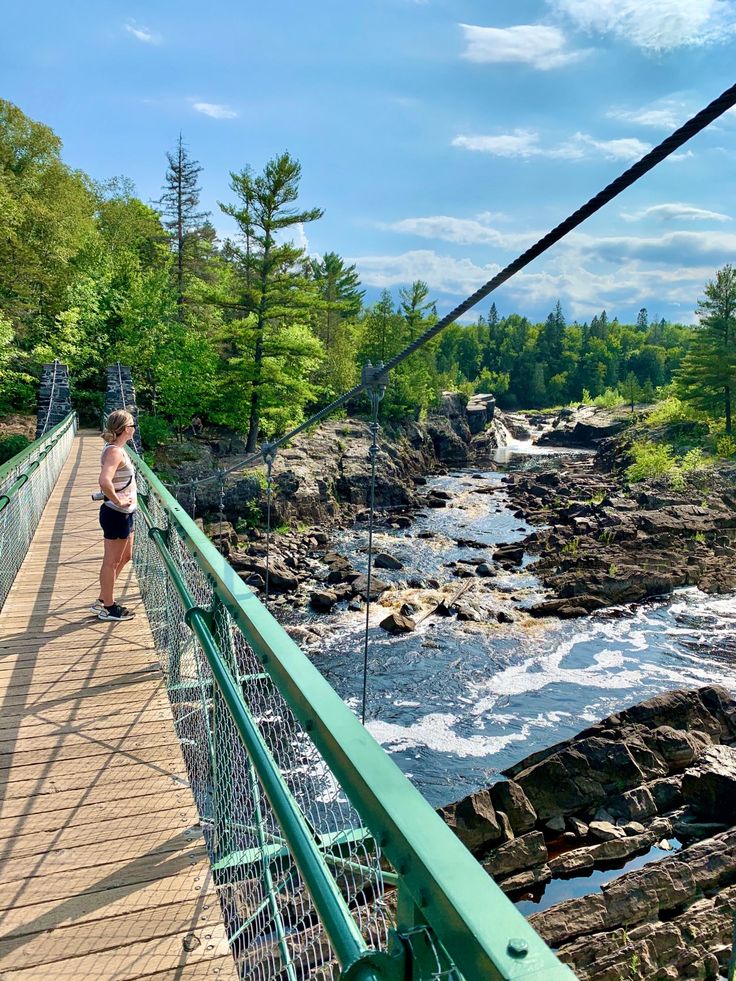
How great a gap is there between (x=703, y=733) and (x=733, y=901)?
14.0ft

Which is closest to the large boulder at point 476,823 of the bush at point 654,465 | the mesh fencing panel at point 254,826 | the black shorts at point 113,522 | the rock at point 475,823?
the rock at point 475,823

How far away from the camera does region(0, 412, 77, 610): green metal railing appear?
6.28 meters

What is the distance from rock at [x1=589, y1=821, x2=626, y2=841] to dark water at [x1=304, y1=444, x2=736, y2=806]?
83.9 inches

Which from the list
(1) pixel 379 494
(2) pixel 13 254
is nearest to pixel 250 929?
(2) pixel 13 254

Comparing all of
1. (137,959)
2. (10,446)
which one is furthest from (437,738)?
(10,446)

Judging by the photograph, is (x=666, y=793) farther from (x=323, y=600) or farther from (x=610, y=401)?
(x=610, y=401)

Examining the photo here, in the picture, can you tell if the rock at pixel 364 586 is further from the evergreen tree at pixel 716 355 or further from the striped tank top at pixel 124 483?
the evergreen tree at pixel 716 355

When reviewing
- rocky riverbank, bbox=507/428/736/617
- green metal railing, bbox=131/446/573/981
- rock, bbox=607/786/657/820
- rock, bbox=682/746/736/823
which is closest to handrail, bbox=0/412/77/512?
green metal railing, bbox=131/446/573/981

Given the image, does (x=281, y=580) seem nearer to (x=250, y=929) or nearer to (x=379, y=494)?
(x=379, y=494)

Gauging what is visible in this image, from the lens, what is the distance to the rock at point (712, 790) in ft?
30.1

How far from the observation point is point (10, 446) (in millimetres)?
22844

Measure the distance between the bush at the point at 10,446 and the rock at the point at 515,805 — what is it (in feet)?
63.8

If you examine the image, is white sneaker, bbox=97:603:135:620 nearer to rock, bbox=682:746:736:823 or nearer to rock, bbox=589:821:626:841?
rock, bbox=589:821:626:841

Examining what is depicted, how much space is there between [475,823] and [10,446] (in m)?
20.2
